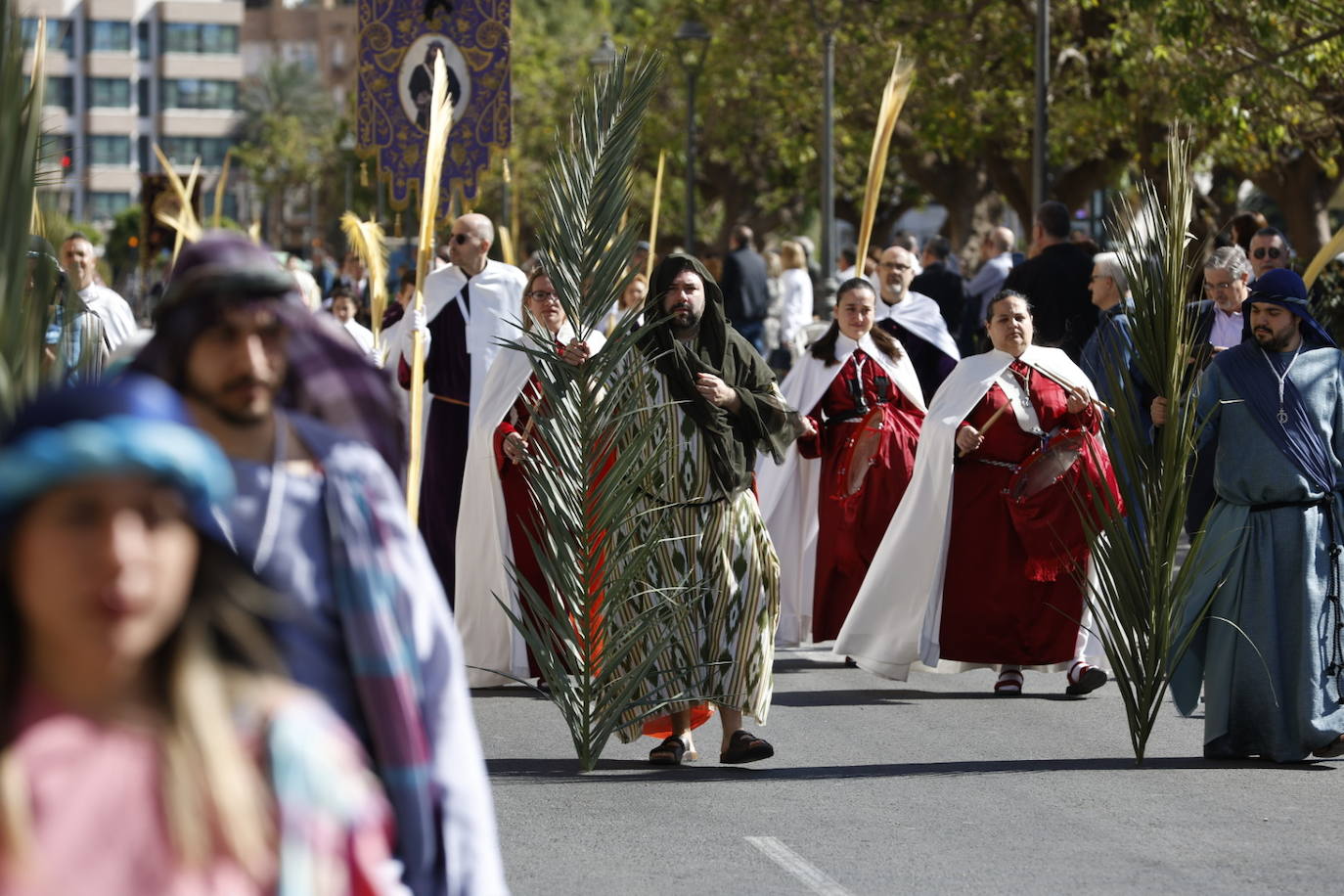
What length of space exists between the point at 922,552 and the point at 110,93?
131562 millimetres

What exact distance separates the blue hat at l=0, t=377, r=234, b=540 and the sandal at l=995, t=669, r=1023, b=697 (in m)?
8.54

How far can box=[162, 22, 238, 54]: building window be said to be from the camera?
140125 mm

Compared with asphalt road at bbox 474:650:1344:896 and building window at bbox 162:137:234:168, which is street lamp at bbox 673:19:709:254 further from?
building window at bbox 162:137:234:168

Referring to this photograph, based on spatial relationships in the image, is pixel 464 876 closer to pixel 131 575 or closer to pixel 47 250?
pixel 131 575

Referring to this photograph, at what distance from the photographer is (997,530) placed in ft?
35.2

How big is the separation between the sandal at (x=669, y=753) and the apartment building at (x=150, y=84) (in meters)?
129

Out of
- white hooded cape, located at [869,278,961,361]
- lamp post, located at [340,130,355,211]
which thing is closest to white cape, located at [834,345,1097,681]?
white hooded cape, located at [869,278,961,361]

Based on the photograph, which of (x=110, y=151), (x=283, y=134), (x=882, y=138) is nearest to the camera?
(x=882, y=138)

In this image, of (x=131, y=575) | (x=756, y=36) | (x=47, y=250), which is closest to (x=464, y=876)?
(x=131, y=575)

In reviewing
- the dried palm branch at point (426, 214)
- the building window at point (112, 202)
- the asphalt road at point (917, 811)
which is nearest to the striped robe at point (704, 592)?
the asphalt road at point (917, 811)

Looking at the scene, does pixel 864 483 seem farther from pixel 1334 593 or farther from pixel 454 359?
pixel 1334 593

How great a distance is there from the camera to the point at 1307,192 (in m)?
26.3

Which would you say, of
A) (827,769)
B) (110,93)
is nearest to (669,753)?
(827,769)

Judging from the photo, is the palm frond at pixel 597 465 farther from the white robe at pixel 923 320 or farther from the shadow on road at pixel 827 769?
the white robe at pixel 923 320
